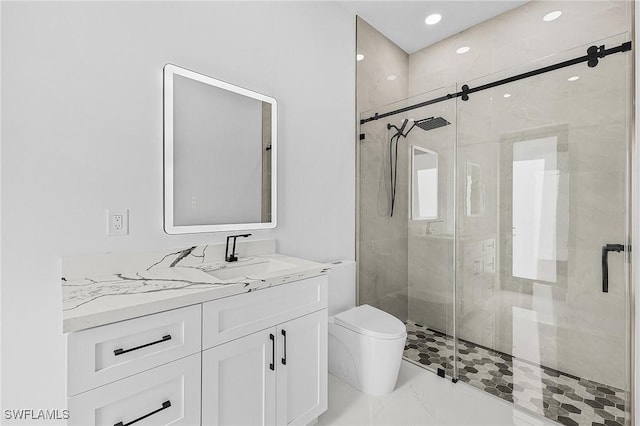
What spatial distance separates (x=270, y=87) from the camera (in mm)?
1926

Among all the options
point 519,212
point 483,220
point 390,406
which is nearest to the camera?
point 390,406

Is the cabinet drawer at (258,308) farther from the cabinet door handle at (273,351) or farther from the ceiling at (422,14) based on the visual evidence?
the ceiling at (422,14)

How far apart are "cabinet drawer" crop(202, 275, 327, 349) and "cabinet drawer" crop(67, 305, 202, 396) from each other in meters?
0.05

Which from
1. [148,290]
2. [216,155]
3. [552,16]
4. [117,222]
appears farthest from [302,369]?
[552,16]

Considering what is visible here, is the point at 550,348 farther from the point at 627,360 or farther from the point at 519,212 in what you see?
the point at 519,212

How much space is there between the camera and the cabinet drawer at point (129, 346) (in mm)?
857

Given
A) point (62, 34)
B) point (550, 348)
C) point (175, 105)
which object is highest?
point (62, 34)

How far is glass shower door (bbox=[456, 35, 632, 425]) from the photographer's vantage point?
1.74 meters

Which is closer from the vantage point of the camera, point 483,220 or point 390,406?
point 390,406

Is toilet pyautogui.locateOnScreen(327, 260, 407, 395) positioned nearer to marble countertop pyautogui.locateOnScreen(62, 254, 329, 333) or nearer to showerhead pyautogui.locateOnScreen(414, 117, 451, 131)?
marble countertop pyautogui.locateOnScreen(62, 254, 329, 333)

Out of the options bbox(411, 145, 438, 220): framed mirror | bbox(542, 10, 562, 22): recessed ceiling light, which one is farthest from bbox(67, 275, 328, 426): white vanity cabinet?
bbox(542, 10, 562, 22): recessed ceiling light

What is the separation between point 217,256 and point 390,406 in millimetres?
1307

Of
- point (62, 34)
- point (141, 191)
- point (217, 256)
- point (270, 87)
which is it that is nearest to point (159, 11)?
point (62, 34)

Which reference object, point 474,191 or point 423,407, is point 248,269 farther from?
point 474,191
